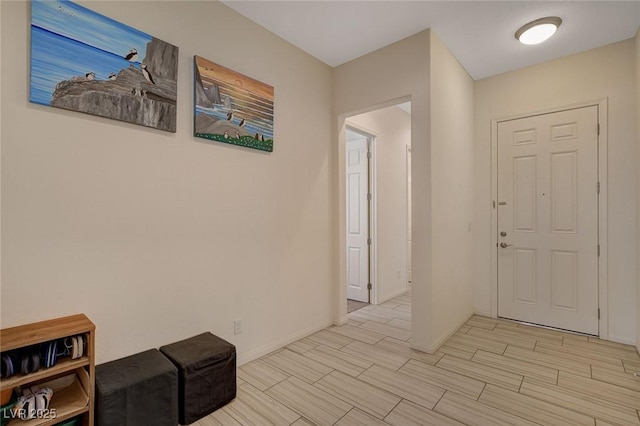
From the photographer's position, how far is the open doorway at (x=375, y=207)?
4125 mm

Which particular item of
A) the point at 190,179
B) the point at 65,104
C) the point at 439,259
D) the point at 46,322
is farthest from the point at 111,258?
the point at 439,259

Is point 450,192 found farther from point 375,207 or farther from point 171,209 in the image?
point 171,209

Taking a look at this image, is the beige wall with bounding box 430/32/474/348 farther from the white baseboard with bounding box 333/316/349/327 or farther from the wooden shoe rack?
the wooden shoe rack

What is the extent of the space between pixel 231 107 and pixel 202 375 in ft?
6.18

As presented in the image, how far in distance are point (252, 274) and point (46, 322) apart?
51.0 inches

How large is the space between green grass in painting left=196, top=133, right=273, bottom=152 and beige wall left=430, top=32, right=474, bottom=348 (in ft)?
4.78

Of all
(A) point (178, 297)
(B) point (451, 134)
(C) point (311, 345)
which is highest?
(B) point (451, 134)

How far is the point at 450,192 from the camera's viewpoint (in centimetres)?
305

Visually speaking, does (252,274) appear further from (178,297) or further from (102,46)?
(102,46)

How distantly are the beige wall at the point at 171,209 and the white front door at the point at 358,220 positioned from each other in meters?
1.13

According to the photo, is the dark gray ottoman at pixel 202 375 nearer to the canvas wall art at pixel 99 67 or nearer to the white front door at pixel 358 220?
the canvas wall art at pixel 99 67

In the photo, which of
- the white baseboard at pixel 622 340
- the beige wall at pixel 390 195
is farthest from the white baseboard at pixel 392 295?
the white baseboard at pixel 622 340

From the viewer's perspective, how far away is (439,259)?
279 cm

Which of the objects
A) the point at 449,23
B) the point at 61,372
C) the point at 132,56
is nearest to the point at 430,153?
the point at 449,23
